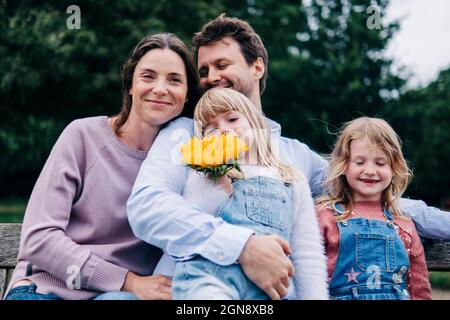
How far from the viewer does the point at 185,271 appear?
89.0 inches

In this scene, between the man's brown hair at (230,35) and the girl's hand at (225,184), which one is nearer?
the girl's hand at (225,184)

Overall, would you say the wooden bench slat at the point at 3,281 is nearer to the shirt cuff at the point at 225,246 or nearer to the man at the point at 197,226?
the man at the point at 197,226

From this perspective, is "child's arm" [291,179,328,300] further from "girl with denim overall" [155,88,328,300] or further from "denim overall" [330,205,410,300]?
"denim overall" [330,205,410,300]

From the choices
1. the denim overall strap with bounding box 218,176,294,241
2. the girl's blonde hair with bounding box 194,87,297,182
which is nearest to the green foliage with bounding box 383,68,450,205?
the girl's blonde hair with bounding box 194,87,297,182

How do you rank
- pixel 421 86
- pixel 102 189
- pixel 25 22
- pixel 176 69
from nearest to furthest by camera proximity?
pixel 102 189, pixel 176 69, pixel 25 22, pixel 421 86

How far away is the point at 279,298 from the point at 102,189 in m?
0.96

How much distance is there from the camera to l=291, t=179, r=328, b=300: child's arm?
8.07 feet

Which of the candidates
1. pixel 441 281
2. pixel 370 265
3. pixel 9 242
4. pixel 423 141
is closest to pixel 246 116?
pixel 370 265

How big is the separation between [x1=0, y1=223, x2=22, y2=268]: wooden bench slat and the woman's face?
909 mm

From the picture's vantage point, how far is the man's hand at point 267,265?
2.24 metres

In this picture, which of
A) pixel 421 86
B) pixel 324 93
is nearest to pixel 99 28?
pixel 324 93

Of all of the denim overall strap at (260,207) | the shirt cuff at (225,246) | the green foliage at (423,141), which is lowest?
the shirt cuff at (225,246)

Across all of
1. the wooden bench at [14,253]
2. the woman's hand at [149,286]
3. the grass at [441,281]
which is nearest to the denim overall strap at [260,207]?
the woman's hand at [149,286]
